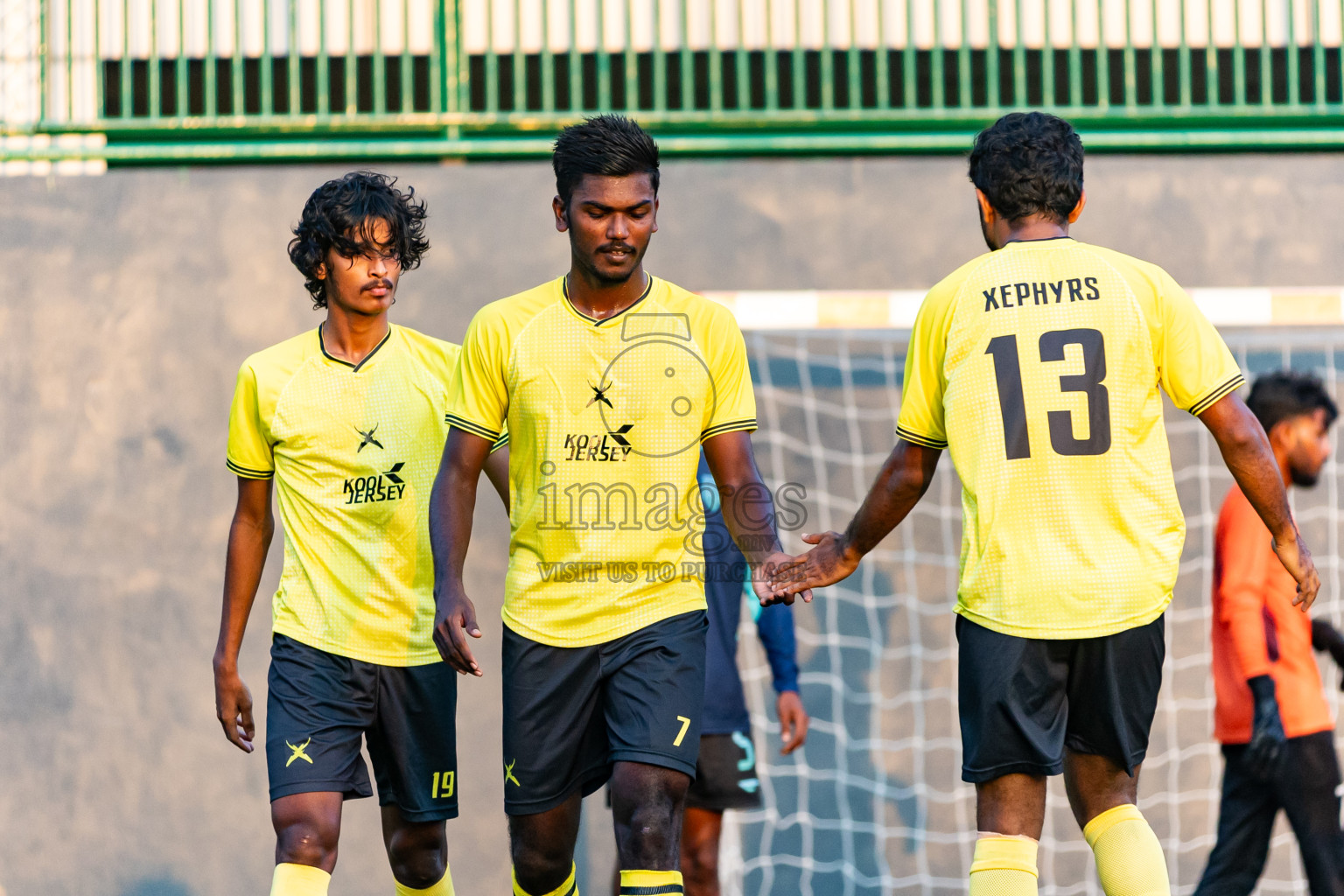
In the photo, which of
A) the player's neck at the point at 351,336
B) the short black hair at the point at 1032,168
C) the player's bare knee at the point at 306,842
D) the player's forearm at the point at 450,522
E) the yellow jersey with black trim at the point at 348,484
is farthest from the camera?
the player's neck at the point at 351,336

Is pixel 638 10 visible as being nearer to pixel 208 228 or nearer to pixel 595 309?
pixel 208 228

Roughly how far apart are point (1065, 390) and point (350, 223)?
2264mm

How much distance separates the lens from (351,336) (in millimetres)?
4449

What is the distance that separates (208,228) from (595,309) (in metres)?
3.50

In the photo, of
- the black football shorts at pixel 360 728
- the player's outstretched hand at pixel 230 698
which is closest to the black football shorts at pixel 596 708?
the black football shorts at pixel 360 728

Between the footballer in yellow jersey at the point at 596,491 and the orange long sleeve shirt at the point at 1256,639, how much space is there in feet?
6.91

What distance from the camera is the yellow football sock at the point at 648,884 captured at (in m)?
3.53

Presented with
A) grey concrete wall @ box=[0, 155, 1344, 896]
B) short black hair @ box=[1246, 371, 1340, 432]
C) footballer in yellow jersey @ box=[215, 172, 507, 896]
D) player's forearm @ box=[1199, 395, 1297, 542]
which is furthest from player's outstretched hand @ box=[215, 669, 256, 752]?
short black hair @ box=[1246, 371, 1340, 432]

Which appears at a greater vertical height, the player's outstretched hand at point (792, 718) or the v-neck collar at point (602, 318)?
the v-neck collar at point (602, 318)

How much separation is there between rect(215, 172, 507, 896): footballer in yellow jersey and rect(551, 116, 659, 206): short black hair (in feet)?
2.72

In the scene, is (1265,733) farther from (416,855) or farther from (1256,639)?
(416,855)

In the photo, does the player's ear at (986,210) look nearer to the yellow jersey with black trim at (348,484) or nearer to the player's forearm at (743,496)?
the player's forearm at (743,496)

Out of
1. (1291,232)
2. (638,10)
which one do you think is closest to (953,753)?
(1291,232)

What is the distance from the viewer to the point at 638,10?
6.83m
